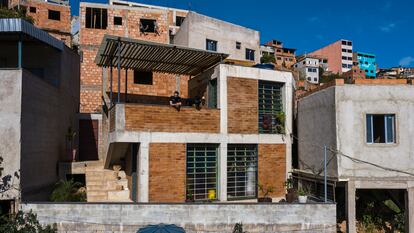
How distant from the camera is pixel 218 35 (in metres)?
28.8

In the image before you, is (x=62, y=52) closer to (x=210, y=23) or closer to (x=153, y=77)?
(x=153, y=77)

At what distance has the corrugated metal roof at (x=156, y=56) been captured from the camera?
538 inches

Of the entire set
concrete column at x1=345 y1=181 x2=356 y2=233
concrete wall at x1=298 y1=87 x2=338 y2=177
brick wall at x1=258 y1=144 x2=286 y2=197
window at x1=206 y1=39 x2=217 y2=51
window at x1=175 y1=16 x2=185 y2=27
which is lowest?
concrete column at x1=345 y1=181 x2=356 y2=233

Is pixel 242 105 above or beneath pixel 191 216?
above

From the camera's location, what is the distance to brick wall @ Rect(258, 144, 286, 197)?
52.4ft

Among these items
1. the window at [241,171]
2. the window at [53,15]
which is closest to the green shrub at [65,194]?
the window at [241,171]

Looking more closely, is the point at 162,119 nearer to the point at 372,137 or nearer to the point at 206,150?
the point at 206,150

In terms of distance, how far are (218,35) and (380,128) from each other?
58.5 ft

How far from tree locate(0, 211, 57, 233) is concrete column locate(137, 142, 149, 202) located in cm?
338

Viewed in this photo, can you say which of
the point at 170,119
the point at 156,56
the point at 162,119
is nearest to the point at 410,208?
the point at 170,119

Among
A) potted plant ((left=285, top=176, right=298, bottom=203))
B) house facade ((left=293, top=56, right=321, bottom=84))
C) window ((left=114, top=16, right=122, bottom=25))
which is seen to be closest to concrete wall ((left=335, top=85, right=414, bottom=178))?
potted plant ((left=285, top=176, right=298, bottom=203))

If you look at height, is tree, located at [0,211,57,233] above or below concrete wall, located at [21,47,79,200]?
below

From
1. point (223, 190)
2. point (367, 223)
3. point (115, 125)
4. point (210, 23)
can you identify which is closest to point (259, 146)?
point (223, 190)

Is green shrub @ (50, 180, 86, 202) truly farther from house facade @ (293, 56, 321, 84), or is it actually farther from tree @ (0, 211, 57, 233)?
house facade @ (293, 56, 321, 84)
